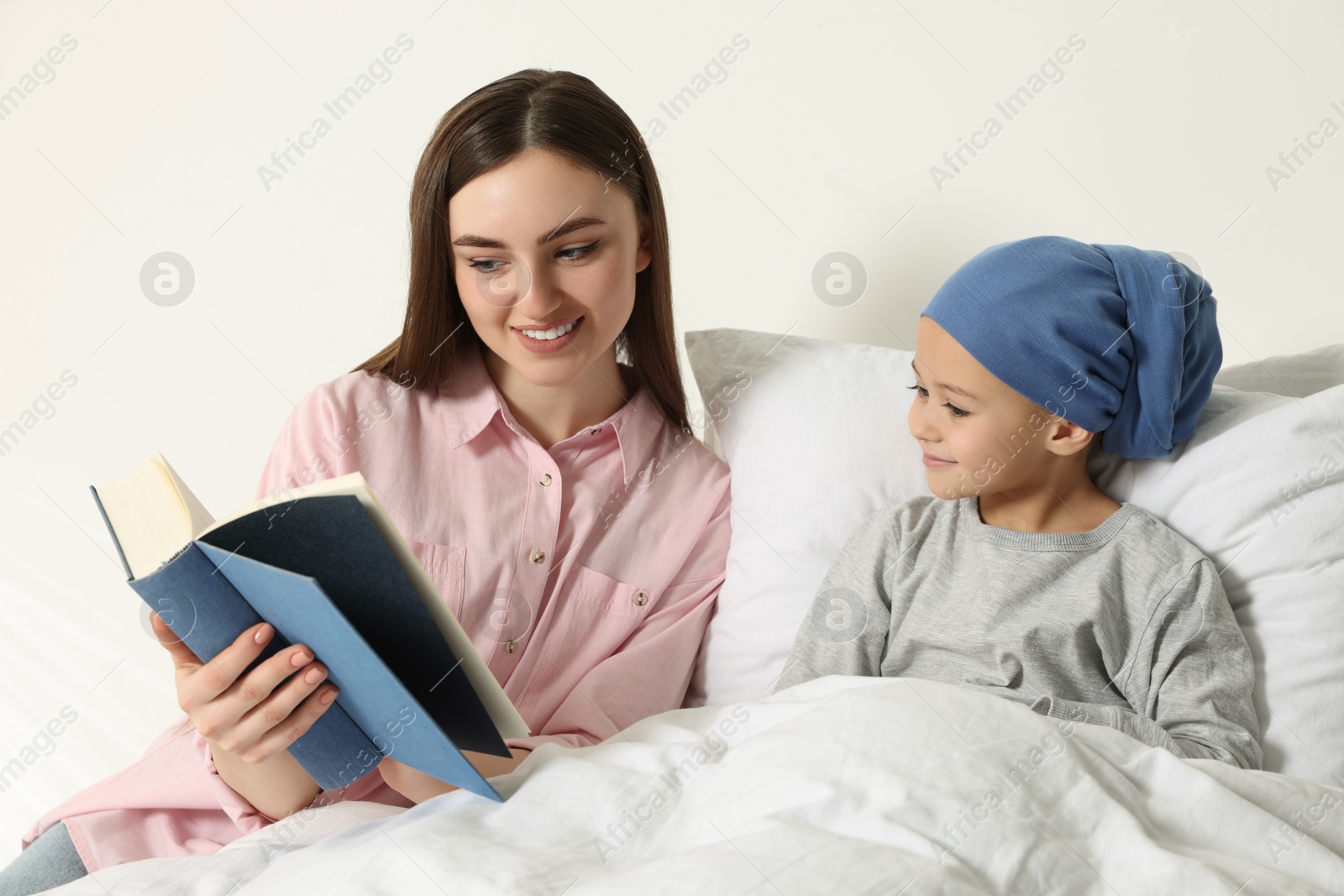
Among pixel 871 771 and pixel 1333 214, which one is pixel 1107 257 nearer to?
pixel 1333 214

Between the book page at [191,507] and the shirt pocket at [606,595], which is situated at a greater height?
the book page at [191,507]

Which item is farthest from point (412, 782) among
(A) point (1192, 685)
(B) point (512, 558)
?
(A) point (1192, 685)

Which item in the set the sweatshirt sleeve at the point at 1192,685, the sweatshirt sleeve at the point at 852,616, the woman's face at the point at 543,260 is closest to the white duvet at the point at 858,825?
the sweatshirt sleeve at the point at 1192,685

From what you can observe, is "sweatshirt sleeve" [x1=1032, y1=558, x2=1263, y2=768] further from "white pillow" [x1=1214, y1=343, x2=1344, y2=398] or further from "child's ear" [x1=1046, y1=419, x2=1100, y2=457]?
"white pillow" [x1=1214, y1=343, x2=1344, y2=398]

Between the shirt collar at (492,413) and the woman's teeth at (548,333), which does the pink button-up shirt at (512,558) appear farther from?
the woman's teeth at (548,333)

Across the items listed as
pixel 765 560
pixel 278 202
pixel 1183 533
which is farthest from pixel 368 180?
pixel 1183 533

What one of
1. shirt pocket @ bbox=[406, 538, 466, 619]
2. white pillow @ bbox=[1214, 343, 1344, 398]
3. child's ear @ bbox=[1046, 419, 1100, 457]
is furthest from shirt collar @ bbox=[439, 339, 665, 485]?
white pillow @ bbox=[1214, 343, 1344, 398]

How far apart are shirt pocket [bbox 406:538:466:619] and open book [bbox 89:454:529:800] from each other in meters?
0.32

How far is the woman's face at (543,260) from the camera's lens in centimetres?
122

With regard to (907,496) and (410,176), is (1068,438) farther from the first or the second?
(410,176)

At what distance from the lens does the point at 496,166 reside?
1.24 m

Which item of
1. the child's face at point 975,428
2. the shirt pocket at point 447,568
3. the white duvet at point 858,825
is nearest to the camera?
the white duvet at point 858,825

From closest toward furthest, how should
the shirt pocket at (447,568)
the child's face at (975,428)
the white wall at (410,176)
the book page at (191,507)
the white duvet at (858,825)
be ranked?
the white duvet at (858,825)
the book page at (191,507)
the child's face at (975,428)
the shirt pocket at (447,568)
the white wall at (410,176)

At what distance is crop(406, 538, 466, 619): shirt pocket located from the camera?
1296 millimetres
